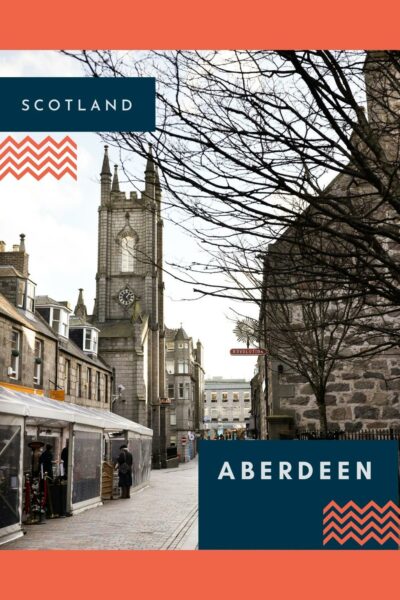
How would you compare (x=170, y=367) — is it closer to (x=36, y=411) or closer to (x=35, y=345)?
(x=35, y=345)

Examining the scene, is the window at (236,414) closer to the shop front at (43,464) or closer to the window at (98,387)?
the window at (98,387)

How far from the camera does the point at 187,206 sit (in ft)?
16.7

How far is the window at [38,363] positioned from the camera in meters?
27.2

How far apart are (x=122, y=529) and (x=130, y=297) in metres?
47.6

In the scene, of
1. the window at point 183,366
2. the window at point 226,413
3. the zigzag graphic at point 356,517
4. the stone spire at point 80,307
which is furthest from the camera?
the window at point 226,413

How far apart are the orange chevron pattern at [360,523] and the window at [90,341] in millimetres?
37489

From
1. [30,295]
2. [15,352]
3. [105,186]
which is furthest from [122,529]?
[105,186]

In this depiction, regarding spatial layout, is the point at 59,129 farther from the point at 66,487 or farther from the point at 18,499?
the point at 66,487

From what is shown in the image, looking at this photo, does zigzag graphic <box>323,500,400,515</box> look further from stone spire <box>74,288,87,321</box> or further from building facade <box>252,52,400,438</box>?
stone spire <box>74,288,87,321</box>

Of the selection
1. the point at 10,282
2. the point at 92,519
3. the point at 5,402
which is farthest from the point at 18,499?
the point at 10,282

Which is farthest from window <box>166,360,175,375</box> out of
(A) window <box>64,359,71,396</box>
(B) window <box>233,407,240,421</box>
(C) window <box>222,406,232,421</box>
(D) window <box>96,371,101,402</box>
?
(A) window <box>64,359,71,396</box>

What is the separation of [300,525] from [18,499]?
25.7 feet

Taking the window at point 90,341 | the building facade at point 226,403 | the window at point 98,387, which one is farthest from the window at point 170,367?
the window at point 98,387

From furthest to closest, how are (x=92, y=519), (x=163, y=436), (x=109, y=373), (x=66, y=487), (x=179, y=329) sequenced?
(x=179, y=329)
(x=163, y=436)
(x=109, y=373)
(x=66, y=487)
(x=92, y=519)
